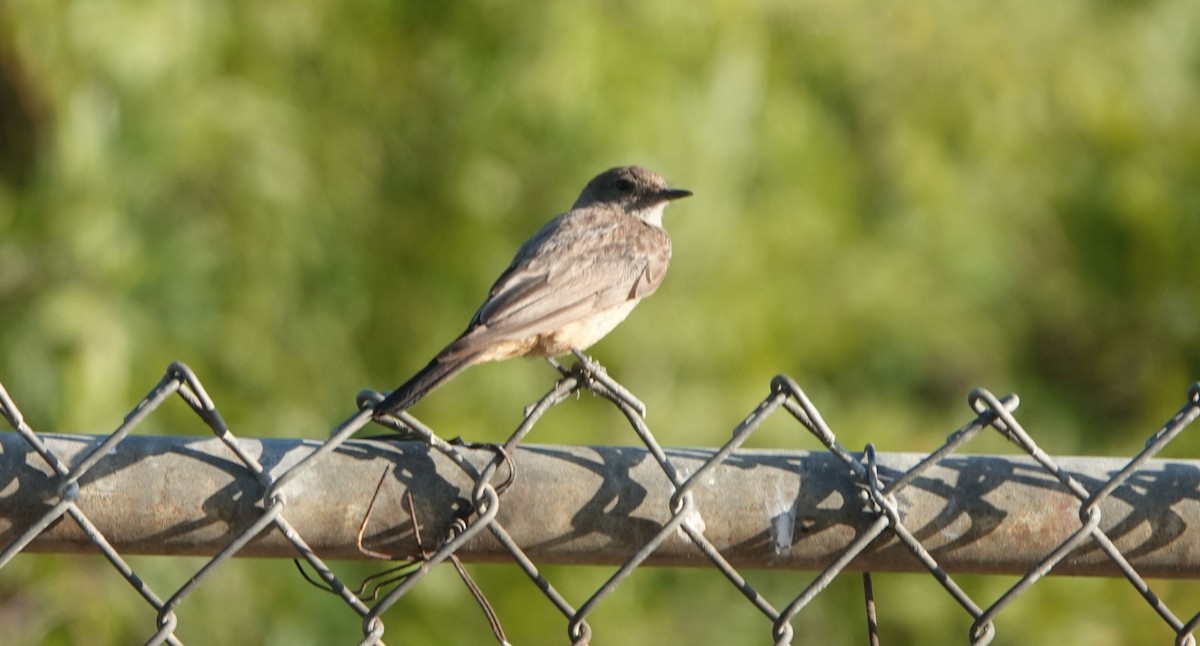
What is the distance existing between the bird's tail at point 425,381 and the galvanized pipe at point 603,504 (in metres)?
0.22

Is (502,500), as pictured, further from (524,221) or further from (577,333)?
(524,221)

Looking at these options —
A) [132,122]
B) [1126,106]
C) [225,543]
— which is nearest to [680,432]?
[132,122]

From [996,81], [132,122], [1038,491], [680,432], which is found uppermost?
[132,122]

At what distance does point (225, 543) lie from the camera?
2277mm

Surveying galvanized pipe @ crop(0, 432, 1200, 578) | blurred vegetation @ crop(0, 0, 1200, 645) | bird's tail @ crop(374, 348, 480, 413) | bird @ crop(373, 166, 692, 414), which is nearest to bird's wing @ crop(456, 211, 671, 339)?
bird @ crop(373, 166, 692, 414)

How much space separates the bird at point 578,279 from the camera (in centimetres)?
426

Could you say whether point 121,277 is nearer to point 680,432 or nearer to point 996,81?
point 680,432

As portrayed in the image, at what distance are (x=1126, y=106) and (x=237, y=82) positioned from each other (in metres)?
5.49

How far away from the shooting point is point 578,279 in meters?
4.88

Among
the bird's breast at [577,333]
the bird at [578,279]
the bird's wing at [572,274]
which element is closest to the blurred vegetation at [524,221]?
the bird at [578,279]

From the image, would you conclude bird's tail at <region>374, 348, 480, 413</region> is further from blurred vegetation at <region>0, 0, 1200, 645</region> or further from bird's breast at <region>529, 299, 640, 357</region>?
blurred vegetation at <region>0, 0, 1200, 645</region>

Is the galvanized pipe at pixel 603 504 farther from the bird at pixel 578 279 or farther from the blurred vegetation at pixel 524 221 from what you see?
the blurred vegetation at pixel 524 221

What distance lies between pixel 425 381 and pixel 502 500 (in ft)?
2.68

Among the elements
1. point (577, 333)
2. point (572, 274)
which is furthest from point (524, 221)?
point (577, 333)
